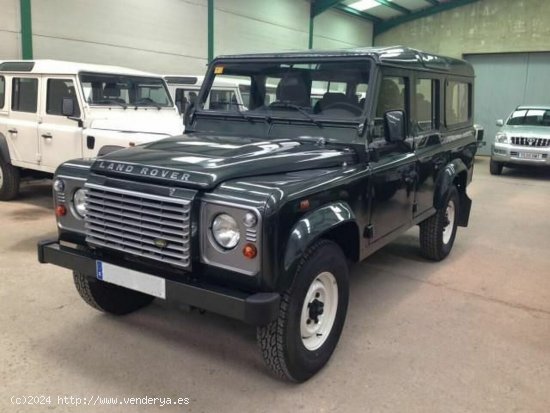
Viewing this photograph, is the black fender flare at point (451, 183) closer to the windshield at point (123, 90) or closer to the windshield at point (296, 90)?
the windshield at point (296, 90)

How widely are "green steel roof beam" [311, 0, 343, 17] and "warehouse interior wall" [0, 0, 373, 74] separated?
259 mm

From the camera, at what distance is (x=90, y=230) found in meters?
2.82

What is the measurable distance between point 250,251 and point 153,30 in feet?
34.6

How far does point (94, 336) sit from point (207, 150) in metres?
1.45

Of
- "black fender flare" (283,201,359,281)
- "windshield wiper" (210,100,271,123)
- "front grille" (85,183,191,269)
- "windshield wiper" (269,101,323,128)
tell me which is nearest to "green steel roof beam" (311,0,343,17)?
"windshield wiper" (210,100,271,123)

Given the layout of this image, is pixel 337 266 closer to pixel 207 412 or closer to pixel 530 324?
pixel 207 412

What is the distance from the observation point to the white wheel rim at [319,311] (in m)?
2.81

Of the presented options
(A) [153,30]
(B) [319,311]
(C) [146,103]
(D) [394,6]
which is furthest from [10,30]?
(D) [394,6]

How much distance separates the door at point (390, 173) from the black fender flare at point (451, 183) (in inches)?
26.7

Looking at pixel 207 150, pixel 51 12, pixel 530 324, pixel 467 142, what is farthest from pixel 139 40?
pixel 530 324

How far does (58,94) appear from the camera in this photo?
21.5 ft

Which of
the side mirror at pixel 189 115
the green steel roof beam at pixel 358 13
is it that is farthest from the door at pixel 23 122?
the green steel roof beam at pixel 358 13

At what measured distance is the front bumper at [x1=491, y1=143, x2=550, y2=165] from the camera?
10672 mm

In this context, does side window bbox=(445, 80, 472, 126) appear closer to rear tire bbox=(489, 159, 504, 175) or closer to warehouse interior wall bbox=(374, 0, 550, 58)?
rear tire bbox=(489, 159, 504, 175)
